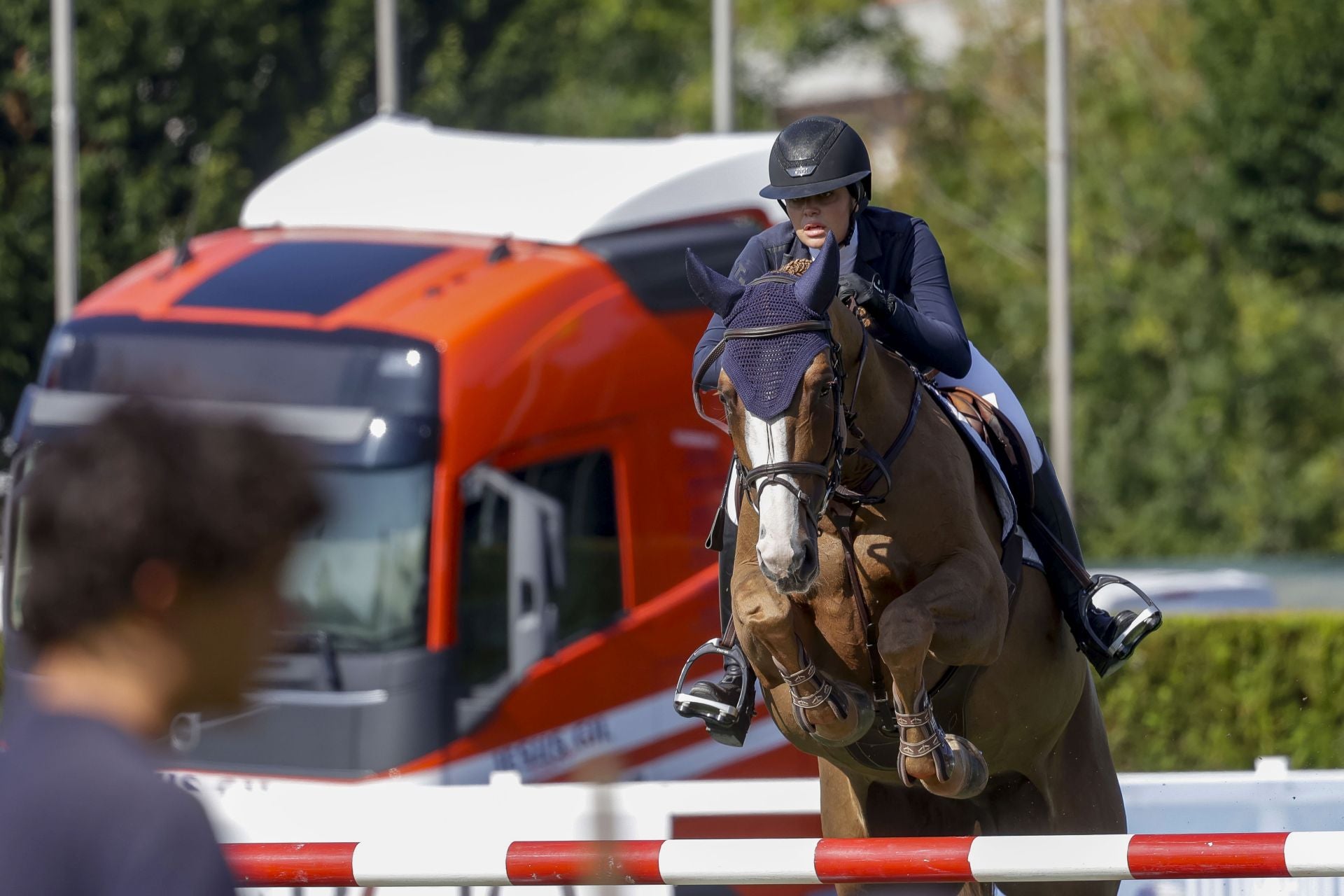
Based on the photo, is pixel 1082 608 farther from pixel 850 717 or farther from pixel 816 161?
pixel 816 161

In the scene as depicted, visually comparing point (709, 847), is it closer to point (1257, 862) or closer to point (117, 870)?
point (1257, 862)

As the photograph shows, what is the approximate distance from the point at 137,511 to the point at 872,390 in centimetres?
303

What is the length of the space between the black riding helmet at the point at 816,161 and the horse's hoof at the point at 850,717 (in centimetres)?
136

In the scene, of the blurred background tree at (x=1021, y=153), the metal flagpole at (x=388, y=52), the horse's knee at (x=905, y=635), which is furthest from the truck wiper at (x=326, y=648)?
the metal flagpole at (x=388, y=52)

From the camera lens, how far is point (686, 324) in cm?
934

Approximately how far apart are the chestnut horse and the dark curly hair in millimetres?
2335

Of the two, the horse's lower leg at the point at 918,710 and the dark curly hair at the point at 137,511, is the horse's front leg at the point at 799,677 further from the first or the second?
the dark curly hair at the point at 137,511

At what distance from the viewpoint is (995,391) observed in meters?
5.60

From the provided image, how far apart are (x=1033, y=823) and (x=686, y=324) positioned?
176 inches

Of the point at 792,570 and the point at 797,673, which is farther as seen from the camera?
the point at 797,673

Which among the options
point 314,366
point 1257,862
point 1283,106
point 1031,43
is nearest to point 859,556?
point 1257,862

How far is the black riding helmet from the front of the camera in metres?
4.91

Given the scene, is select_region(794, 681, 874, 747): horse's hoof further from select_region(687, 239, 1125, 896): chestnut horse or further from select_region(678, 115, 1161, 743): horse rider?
select_region(678, 115, 1161, 743): horse rider

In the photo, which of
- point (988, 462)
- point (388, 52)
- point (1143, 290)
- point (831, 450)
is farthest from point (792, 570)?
point (1143, 290)
